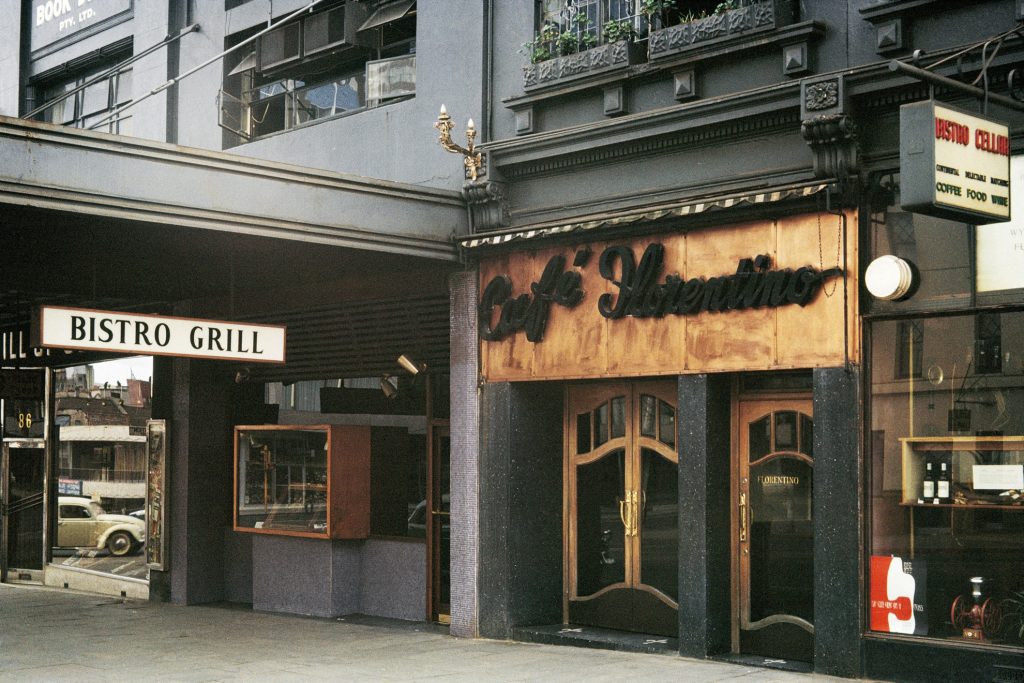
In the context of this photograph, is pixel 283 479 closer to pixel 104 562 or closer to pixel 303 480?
pixel 303 480

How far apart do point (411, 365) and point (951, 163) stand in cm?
706

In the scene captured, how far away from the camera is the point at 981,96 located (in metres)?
8.61

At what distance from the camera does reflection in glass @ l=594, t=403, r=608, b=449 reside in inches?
494

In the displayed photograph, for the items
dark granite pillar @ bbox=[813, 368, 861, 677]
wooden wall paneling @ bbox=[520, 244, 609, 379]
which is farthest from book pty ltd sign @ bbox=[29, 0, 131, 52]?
dark granite pillar @ bbox=[813, 368, 861, 677]

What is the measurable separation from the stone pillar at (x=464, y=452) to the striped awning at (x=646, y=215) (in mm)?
632

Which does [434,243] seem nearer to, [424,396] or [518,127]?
[518,127]

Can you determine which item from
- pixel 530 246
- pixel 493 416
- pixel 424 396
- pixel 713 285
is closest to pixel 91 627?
pixel 424 396

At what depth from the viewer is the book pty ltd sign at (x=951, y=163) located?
8.15 meters

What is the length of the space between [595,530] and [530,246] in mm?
2929

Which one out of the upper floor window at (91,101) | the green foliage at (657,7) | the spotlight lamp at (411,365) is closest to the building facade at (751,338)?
the green foliage at (657,7)

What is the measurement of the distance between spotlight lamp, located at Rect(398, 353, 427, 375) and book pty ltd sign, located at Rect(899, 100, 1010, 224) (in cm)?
675

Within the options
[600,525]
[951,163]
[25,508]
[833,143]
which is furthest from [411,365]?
[25,508]

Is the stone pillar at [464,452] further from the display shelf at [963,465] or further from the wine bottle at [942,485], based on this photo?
the wine bottle at [942,485]

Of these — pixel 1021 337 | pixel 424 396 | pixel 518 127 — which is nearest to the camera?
pixel 1021 337
